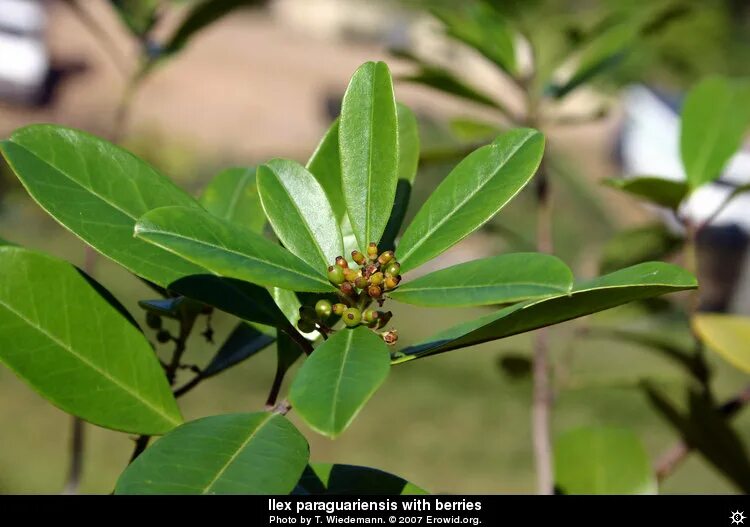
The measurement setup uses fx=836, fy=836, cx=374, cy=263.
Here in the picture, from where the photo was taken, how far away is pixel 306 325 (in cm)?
58

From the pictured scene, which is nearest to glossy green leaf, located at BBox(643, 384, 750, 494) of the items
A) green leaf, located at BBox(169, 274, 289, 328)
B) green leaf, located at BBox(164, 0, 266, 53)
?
green leaf, located at BBox(169, 274, 289, 328)

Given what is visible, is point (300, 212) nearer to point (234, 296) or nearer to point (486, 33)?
point (234, 296)

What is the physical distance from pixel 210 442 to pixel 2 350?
5.7 inches

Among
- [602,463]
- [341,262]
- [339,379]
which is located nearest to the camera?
[339,379]

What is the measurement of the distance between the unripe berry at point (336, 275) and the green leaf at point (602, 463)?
434 mm

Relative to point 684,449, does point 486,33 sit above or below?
above

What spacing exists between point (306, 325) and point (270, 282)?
87mm

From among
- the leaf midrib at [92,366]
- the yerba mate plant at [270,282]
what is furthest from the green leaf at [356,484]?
the leaf midrib at [92,366]

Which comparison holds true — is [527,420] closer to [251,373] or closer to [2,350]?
[251,373]

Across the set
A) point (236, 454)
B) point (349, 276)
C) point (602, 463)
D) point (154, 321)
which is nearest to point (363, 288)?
point (349, 276)

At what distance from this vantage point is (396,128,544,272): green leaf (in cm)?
56

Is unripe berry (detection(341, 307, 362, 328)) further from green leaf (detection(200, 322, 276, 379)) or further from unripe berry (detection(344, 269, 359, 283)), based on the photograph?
green leaf (detection(200, 322, 276, 379))

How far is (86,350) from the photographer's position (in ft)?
1.88

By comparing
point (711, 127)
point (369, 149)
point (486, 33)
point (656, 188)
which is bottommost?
point (369, 149)
